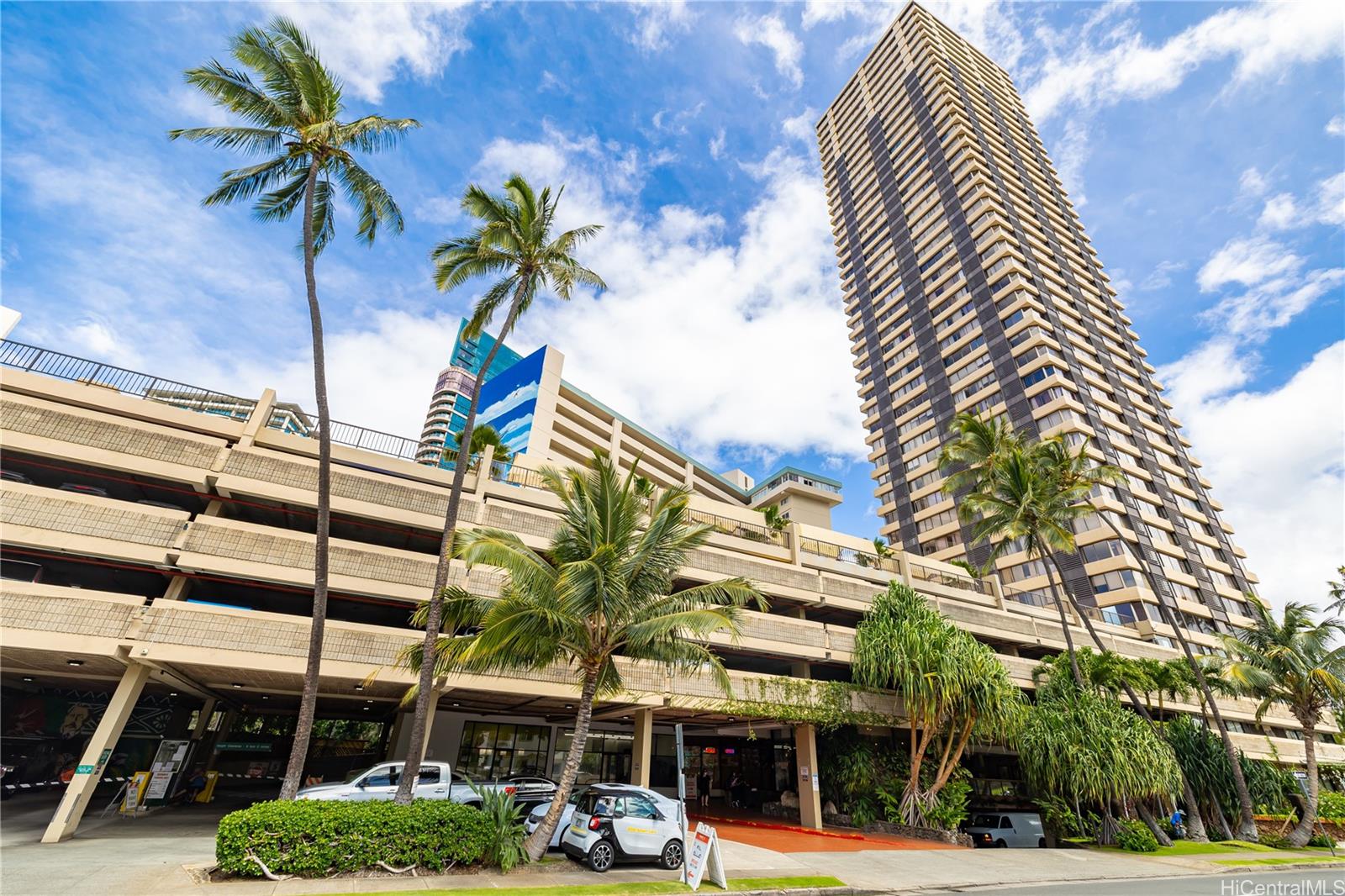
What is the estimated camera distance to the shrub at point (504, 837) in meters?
12.6

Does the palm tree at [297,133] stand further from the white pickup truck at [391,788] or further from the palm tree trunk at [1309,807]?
the palm tree trunk at [1309,807]

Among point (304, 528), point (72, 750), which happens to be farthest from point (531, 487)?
point (72, 750)

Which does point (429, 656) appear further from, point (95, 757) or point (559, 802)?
point (95, 757)

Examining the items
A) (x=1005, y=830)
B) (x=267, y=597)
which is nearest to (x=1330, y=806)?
(x=1005, y=830)

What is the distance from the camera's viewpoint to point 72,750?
79.4 feet

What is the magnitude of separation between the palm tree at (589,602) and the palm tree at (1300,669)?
29383mm

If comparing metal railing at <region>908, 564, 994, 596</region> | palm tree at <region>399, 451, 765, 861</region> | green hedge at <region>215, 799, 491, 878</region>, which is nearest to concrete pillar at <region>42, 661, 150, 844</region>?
green hedge at <region>215, 799, 491, 878</region>

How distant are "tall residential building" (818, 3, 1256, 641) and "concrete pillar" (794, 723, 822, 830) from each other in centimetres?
3119

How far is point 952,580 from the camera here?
122ft

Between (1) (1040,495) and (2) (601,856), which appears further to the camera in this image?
(1) (1040,495)

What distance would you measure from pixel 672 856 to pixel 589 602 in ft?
21.1

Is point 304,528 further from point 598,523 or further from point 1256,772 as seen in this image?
point 1256,772

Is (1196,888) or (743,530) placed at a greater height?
(743,530)

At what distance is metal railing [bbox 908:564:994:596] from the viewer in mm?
36000
